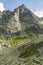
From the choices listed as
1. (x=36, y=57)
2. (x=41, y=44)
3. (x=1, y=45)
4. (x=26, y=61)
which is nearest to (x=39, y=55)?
(x=36, y=57)

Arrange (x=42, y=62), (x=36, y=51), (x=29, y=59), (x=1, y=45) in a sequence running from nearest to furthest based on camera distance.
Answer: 1. (x=42, y=62)
2. (x=29, y=59)
3. (x=36, y=51)
4. (x=1, y=45)

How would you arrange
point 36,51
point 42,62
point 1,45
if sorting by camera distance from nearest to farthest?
point 42,62 < point 36,51 < point 1,45

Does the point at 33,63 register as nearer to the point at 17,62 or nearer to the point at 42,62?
the point at 42,62

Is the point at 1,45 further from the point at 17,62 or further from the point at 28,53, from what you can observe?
the point at 17,62

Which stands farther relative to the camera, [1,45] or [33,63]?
[1,45]

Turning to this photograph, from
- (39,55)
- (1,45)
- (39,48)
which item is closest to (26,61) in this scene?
(39,55)

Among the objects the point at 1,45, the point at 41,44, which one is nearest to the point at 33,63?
the point at 41,44

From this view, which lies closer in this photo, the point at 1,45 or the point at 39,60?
the point at 39,60

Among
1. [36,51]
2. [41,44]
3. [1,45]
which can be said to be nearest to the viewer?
[36,51]
